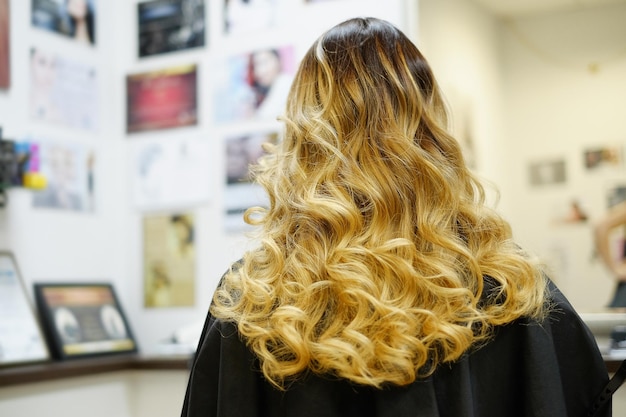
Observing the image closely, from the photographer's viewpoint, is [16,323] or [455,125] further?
[455,125]

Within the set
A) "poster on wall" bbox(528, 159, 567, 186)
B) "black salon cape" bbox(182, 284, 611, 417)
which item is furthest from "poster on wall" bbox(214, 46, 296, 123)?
"black salon cape" bbox(182, 284, 611, 417)

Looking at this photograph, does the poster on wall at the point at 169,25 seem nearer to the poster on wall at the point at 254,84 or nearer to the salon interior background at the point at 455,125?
the salon interior background at the point at 455,125

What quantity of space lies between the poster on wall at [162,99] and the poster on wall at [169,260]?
1.16ft

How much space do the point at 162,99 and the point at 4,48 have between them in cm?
60

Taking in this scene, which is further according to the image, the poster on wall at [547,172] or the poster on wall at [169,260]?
the poster on wall at [169,260]

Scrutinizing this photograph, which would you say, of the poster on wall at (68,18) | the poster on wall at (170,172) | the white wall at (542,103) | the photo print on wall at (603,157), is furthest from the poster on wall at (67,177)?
the photo print on wall at (603,157)

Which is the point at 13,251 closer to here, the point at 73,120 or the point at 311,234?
the point at 73,120

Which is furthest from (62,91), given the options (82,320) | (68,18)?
(82,320)

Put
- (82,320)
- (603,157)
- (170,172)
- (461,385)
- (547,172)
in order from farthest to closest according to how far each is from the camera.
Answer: (170,172)
(82,320)
(547,172)
(603,157)
(461,385)

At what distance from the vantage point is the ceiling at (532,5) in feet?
7.72

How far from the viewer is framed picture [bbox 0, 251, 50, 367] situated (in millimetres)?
2428

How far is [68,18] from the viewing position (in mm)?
2908

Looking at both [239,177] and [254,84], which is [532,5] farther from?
[239,177]

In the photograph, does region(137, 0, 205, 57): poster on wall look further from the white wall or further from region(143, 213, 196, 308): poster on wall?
the white wall
